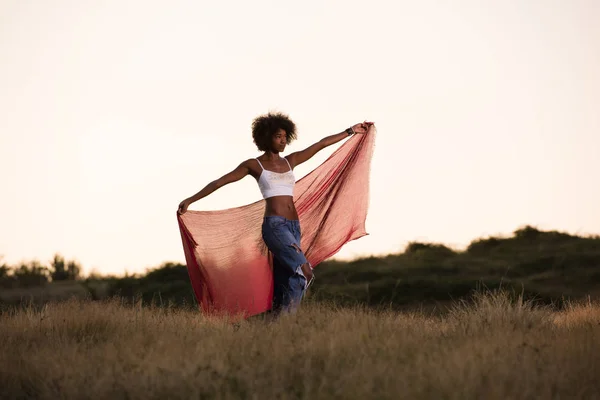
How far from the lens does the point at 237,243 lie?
35.8 feet

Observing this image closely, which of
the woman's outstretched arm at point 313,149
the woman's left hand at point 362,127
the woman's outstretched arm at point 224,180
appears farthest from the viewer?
the woman's left hand at point 362,127

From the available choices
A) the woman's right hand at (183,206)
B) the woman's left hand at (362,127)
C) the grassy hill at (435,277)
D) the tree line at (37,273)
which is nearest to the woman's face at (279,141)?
the woman's right hand at (183,206)

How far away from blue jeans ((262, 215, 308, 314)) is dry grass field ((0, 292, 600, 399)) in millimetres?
359

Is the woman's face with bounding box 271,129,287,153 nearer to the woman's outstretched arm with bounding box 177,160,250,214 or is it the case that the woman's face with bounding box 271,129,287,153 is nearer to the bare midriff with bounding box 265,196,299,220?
the woman's outstretched arm with bounding box 177,160,250,214

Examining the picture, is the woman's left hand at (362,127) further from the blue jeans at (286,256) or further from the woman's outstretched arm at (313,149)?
the blue jeans at (286,256)

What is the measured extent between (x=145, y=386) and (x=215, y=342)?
1.74m

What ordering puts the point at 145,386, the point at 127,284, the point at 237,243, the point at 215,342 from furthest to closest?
1. the point at 127,284
2. the point at 237,243
3. the point at 215,342
4. the point at 145,386

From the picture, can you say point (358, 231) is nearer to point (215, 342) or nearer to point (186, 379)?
point (215, 342)

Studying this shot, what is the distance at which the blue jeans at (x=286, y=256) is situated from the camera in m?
9.48

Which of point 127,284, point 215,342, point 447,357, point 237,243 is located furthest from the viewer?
point 127,284

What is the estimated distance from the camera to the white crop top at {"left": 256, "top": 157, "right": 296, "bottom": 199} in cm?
945

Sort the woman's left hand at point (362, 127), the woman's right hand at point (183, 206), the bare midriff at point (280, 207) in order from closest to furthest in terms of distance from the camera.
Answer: the bare midriff at point (280, 207) → the woman's right hand at point (183, 206) → the woman's left hand at point (362, 127)

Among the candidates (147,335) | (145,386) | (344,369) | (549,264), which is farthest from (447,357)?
(549,264)

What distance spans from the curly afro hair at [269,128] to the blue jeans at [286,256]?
0.94m
